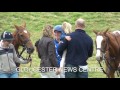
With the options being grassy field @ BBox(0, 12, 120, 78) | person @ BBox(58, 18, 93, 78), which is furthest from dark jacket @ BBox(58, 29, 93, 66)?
grassy field @ BBox(0, 12, 120, 78)

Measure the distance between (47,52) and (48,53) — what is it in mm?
69

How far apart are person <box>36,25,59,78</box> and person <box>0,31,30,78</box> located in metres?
0.59

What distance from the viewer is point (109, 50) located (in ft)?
38.3

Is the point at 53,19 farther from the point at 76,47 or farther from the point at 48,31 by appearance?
the point at 76,47

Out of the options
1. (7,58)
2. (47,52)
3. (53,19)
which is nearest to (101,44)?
(47,52)

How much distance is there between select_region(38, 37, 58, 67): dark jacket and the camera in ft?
34.9

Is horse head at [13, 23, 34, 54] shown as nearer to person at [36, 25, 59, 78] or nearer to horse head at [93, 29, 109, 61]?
person at [36, 25, 59, 78]

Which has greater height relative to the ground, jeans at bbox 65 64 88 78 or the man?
the man

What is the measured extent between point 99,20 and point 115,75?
8.81 ft

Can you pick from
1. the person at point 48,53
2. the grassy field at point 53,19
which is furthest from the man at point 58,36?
the grassy field at point 53,19

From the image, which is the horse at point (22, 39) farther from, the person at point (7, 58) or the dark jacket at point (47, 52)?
the person at point (7, 58)

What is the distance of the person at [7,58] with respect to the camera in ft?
34.2

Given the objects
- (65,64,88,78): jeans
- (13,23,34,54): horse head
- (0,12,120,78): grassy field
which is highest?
(0,12,120,78): grassy field

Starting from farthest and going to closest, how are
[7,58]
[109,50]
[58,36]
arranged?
[109,50] → [58,36] → [7,58]
